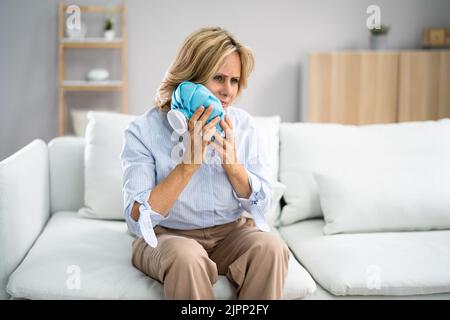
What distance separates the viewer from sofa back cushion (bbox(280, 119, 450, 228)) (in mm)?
1991

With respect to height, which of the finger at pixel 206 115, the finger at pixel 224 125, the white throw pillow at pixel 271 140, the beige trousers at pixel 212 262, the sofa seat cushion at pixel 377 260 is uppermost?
the finger at pixel 206 115

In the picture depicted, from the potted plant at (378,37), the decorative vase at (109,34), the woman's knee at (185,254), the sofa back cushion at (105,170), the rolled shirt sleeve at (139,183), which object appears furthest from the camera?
the potted plant at (378,37)

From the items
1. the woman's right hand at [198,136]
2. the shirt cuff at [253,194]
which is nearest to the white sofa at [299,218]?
the shirt cuff at [253,194]

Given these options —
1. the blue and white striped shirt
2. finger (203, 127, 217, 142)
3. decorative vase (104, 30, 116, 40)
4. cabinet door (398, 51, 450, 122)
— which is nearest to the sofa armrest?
the blue and white striped shirt

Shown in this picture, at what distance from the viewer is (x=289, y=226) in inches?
82.8

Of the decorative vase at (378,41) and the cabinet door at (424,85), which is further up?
the decorative vase at (378,41)

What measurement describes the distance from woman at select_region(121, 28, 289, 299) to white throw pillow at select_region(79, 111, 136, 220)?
1.53 ft

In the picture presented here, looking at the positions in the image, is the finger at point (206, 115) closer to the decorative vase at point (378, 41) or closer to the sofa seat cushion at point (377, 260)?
the sofa seat cushion at point (377, 260)

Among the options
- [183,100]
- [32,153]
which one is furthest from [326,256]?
[32,153]

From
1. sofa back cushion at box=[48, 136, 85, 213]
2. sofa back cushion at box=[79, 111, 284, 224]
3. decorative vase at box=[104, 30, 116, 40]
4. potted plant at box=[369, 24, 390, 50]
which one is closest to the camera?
sofa back cushion at box=[79, 111, 284, 224]

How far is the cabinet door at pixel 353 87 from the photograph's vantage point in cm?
407

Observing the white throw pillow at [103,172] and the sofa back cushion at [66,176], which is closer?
the white throw pillow at [103,172]

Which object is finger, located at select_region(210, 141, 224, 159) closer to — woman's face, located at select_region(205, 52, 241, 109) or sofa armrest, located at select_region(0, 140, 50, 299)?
woman's face, located at select_region(205, 52, 241, 109)
